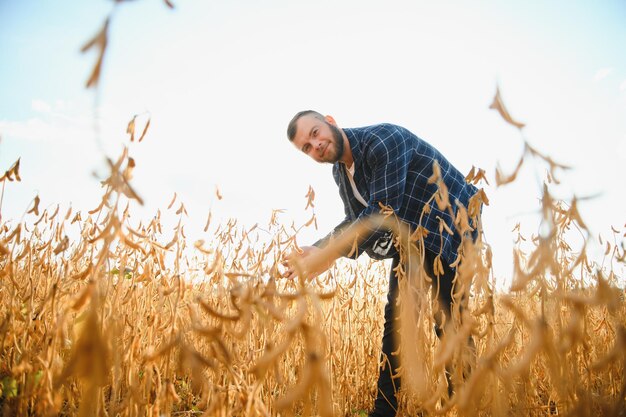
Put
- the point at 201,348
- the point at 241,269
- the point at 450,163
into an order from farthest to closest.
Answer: the point at 450,163, the point at 201,348, the point at 241,269

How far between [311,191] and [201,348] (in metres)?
1.17

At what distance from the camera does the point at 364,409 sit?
1911 mm

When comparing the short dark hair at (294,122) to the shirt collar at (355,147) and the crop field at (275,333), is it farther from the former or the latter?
the crop field at (275,333)

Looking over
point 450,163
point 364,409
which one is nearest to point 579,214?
point 450,163

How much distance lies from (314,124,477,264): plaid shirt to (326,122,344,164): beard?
0.06 m

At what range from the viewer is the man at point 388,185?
1.62 meters

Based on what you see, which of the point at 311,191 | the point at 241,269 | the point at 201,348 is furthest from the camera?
the point at 201,348

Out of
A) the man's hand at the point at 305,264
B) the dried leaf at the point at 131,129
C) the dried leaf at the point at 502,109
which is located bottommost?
the man's hand at the point at 305,264

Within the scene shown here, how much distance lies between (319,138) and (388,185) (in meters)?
0.64

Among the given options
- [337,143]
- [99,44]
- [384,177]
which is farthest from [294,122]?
[99,44]

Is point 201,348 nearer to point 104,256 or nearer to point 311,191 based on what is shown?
point 311,191

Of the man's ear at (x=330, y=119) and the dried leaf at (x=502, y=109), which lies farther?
the man's ear at (x=330, y=119)

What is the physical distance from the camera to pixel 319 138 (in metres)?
2.07

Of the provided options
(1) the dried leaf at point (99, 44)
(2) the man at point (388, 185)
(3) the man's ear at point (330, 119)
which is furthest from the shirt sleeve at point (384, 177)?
(1) the dried leaf at point (99, 44)
